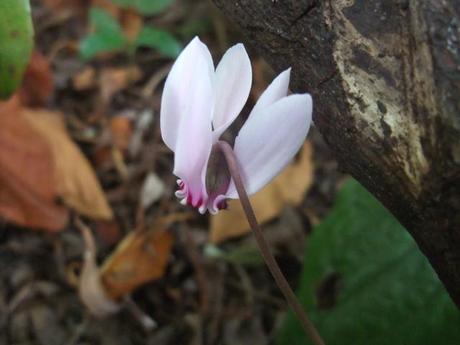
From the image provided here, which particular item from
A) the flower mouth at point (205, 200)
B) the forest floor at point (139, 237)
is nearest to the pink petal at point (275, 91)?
the flower mouth at point (205, 200)

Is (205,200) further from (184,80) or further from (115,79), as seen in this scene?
(115,79)

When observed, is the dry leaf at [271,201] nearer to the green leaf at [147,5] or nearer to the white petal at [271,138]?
the green leaf at [147,5]

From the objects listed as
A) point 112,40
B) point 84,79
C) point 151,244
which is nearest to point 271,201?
point 151,244

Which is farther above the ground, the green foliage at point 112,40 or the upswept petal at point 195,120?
the green foliage at point 112,40

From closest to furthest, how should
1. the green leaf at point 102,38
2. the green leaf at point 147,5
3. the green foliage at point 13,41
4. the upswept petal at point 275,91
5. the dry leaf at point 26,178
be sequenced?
the upswept petal at point 275,91 < the green foliage at point 13,41 < the dry leaf at point 26,178 < the green leaf at point 102,38 < the green leaf at point 147,5

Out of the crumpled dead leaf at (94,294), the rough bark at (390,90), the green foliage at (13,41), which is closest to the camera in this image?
the rough bark at (390,90)

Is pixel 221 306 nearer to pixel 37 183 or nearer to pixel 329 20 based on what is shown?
pixel 37 183
